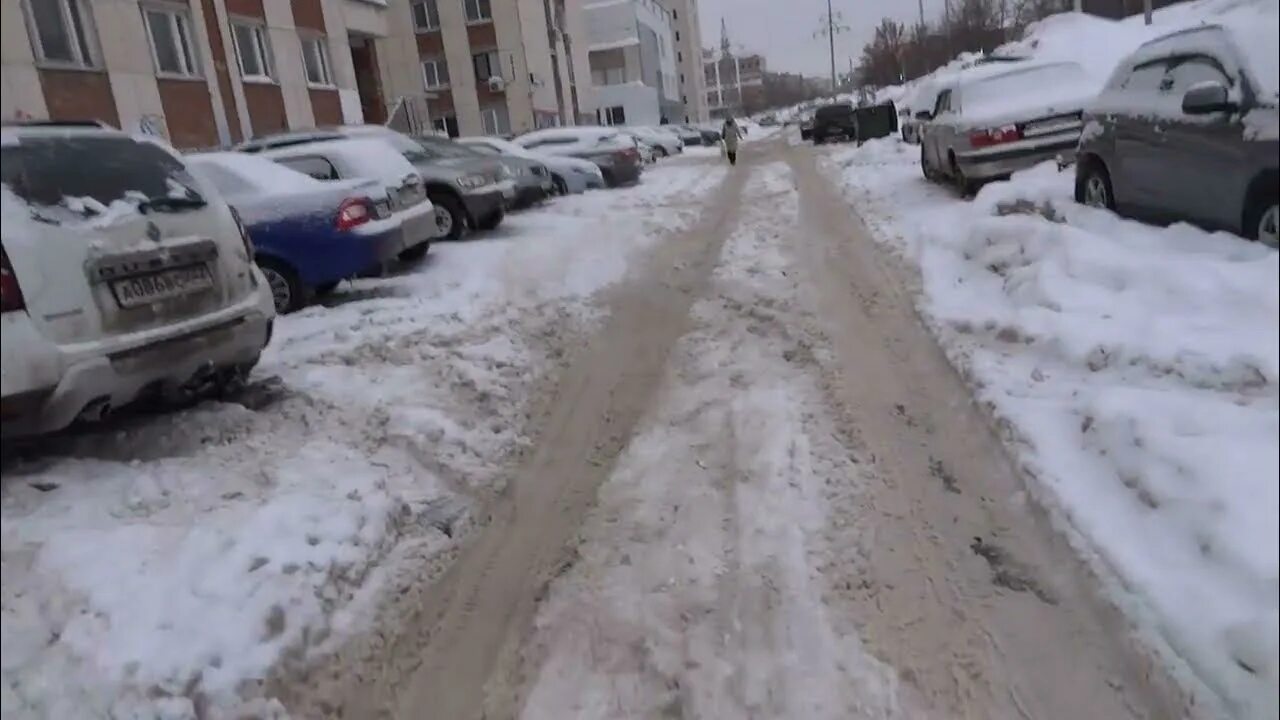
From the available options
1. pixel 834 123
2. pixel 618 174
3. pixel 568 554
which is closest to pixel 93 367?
pixel 568 554

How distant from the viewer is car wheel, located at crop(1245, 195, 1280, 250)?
5.57ft

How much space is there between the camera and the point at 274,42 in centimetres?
1969

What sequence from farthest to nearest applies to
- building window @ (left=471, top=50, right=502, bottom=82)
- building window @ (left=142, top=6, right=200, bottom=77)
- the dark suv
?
1. building window @ (left=471, top=50, right=502, bottom=82)
2. the dark suv
3. building window @ (left=142, top=6, right=200, bottom=77)

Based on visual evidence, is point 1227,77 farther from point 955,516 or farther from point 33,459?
point 33,459

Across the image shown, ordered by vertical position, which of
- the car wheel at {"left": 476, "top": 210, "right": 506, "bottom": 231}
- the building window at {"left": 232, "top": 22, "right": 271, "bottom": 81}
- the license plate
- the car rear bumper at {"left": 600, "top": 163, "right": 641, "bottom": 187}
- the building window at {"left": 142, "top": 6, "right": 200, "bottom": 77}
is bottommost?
the car wheel at {"left": 476, "top": 210, "right": 506, "bottom": 231}

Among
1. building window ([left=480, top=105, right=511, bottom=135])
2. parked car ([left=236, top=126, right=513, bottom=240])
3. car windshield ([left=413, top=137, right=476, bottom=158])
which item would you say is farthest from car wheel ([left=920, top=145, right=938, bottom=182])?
building window ([left=480, top=105, right=511, bottom=135])

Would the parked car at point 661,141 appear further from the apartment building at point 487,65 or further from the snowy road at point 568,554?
the snowy road at point 568,554

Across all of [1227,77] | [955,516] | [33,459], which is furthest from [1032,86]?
[33,459]

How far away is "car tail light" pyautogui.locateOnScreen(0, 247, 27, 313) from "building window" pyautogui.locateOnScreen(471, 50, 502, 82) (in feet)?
132

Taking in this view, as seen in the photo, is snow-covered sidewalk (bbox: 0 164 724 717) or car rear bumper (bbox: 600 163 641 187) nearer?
snow-covered sidewalk (bbox: 0 164 724 717)

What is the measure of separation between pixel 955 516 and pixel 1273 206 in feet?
7.15

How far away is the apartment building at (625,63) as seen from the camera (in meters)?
64.8

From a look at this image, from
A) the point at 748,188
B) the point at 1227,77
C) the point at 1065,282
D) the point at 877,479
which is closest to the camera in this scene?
the point at 1227,77

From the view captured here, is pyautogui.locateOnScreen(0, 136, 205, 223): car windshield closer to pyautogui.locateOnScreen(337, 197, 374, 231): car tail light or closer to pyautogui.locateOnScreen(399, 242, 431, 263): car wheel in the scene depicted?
pyautogui.locateOnScreen(337, 197, 374, 231): car tail light
